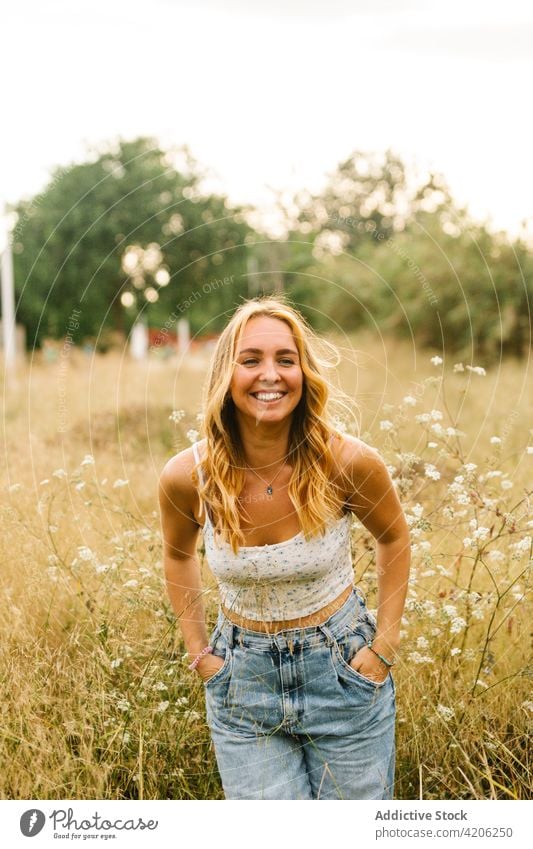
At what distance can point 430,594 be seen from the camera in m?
2.90

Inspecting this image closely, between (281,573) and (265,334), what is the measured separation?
624 millimetres

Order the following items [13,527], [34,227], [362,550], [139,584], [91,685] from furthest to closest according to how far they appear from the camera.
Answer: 1. [34,227]
2. [13,527]
3. [362,550]
4. [139,584]
5. [91,685]

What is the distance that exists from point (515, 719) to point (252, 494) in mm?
1161

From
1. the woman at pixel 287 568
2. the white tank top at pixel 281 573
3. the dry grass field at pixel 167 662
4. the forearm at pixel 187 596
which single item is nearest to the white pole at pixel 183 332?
the dry grass field at pixel 167 662

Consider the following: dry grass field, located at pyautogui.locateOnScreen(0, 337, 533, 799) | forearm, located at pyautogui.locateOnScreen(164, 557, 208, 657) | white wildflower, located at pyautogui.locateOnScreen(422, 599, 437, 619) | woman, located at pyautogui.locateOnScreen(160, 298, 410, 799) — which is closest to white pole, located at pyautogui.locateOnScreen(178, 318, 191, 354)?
dry grass field, located at pyautogui.locateOnScreen(0, 337, 533, 799)

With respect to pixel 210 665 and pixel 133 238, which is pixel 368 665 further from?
pixel 133 238

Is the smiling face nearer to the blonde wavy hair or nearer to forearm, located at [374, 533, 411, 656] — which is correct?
the blonde wavy hair

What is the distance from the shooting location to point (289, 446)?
2.16 meters

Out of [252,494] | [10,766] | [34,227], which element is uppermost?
[34,227]

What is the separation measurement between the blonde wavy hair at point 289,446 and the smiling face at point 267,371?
2 centimetres
